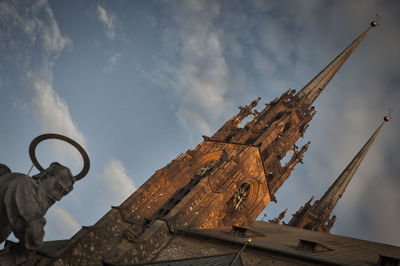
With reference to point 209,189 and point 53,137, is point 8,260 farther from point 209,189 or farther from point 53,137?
point 209,189

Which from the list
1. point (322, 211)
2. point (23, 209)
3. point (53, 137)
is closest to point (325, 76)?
point (322, 211)

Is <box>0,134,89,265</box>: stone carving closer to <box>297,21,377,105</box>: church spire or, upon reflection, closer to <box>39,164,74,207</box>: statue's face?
<box>39,164,74,207</box>: statue's face

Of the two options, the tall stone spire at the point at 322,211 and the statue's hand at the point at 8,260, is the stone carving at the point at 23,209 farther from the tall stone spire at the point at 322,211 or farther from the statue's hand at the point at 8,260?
the tall stone spire at the point at 322,211

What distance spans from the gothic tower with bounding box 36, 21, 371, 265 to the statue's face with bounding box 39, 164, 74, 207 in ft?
26.3

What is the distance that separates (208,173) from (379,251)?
10151 millimetres

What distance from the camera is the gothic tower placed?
50.3 ft

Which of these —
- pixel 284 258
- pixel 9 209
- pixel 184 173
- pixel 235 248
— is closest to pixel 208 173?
pixel 184 173

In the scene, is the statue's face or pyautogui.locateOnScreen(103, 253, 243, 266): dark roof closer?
the statue's face

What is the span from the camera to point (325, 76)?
38.3 m

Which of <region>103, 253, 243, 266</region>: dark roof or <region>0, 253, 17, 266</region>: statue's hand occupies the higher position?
<region>103, 253, 243, 266</region>: dark roof

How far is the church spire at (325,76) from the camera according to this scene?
111ft

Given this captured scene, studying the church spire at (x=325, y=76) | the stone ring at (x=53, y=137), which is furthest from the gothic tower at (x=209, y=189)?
the stone ring at (x=53, y=137)

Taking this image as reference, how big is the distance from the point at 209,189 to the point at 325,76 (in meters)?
26.3

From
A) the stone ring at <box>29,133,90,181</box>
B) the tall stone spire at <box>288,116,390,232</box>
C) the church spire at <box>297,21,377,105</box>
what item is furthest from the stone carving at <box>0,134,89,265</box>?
the church spire at <box>297,21,377,105</box>
